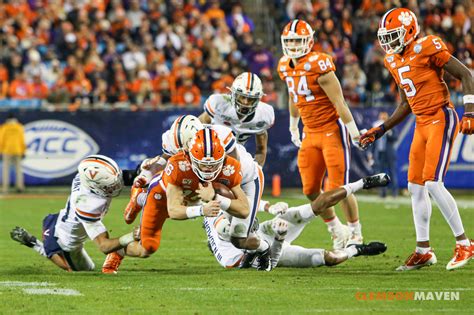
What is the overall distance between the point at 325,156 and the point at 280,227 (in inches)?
58.9

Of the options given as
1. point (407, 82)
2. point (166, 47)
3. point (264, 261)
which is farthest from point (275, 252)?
point (166, 47)

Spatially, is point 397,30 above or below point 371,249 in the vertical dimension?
above

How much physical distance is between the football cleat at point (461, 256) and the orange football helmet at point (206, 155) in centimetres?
196

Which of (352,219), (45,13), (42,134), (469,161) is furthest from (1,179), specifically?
(352,219)

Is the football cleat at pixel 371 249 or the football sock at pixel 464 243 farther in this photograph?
the football cleat at pixel 371 249

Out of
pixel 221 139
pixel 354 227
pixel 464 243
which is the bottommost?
pixel 354 227

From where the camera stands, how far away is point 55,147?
17.0 meters

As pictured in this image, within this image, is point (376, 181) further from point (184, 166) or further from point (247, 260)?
point (184, 166)

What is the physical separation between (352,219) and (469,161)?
328 inches

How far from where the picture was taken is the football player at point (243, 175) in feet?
24.4

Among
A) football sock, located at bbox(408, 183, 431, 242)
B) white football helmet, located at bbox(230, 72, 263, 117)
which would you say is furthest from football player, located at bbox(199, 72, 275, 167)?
football sock, located at bbox(408, 183, 431, 242)

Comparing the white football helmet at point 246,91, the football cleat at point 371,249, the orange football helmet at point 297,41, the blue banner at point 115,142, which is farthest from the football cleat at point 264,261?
the blue banner at point 115,142

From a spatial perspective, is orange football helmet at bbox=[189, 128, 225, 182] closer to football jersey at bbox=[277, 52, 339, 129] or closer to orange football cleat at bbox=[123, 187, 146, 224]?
orange football cleat at bbox=[123, 187, 146, 224]

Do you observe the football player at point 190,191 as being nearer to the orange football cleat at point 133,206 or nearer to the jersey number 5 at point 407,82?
the orange football cleat at point 133,206
